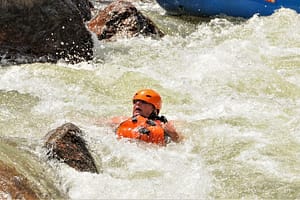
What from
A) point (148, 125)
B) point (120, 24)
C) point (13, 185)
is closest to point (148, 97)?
point (148, 125)

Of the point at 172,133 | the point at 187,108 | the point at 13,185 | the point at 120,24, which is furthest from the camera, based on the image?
the point at 120,24

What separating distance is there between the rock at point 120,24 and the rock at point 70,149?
535 centimetres

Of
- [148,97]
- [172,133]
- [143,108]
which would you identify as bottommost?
[172,133]

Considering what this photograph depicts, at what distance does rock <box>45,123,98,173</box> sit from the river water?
9cm

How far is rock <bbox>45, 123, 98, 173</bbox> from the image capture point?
462 centimetres

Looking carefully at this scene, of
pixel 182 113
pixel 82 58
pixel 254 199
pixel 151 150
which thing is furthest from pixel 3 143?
pixel 82 58

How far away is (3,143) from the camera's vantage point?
4.63 metres

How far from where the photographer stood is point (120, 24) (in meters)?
10.4

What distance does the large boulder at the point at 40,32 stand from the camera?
27.9ft

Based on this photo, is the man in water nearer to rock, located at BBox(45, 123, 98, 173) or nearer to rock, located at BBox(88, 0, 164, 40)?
rock, located at BBox(45, 123, 98, 173)

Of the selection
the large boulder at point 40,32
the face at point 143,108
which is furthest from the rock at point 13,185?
the large boulder at point 40,32

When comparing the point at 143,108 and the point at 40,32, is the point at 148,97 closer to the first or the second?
the point at 143,108

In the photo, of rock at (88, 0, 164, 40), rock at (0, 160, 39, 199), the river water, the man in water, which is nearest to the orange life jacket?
the man in water

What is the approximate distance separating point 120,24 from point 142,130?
4890 millimetres
